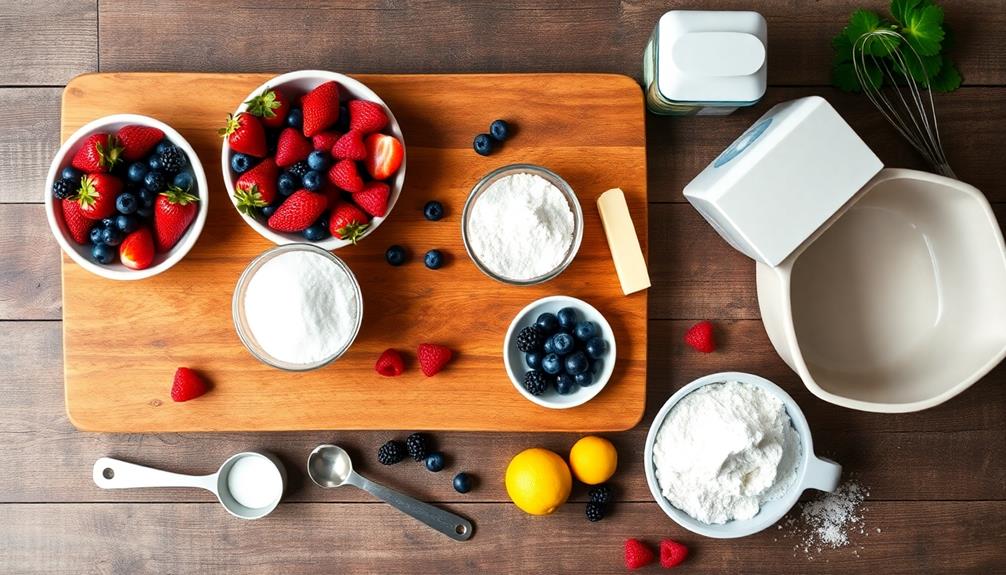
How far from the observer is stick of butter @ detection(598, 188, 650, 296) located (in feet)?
3.97

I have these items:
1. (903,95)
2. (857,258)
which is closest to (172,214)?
(857,258)

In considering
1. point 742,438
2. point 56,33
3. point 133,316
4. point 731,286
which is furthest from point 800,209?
point 56,33

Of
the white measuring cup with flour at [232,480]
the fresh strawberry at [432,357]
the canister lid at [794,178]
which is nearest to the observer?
the canister lid at [794,178]

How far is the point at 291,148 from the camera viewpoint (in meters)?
1.13

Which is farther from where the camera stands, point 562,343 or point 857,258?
point 857,258

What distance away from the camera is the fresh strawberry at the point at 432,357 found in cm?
121

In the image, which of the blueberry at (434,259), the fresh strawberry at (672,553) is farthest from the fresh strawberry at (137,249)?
the fresh strawberry at (672,553)

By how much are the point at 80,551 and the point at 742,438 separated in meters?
1.26

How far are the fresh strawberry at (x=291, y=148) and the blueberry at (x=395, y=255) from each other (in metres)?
0.21

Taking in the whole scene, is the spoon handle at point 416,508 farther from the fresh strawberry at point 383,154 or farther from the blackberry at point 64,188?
the blackberry at point 64,188

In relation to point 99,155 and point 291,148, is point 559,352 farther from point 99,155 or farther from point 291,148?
point 99,155

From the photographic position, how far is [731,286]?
1334 mm

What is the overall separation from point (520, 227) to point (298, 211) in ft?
1.18

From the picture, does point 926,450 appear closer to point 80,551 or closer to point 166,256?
point 166,256
